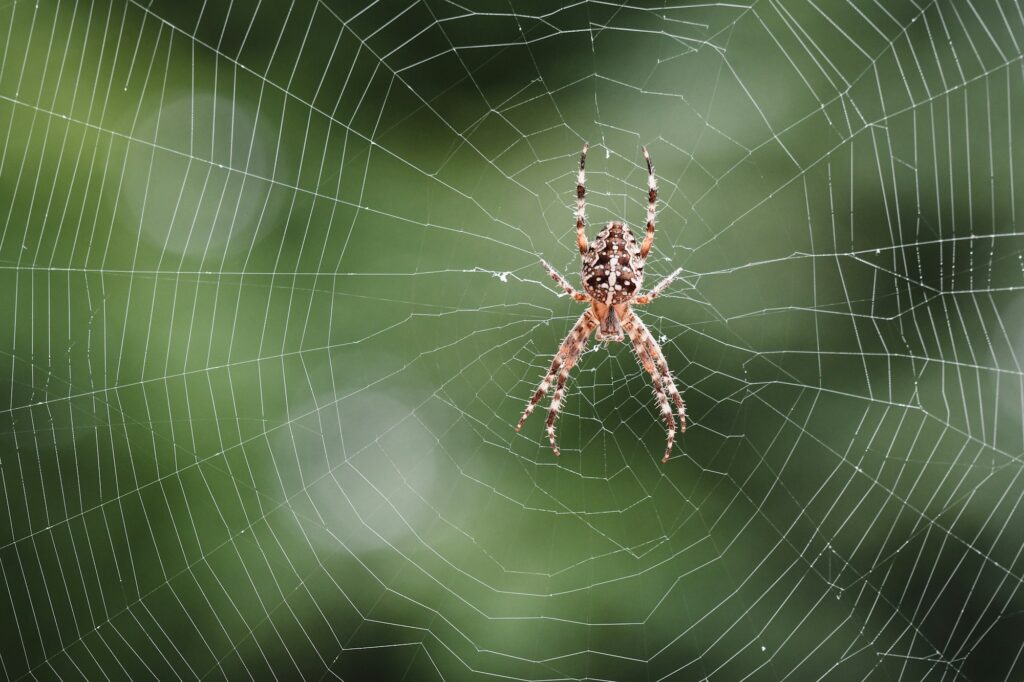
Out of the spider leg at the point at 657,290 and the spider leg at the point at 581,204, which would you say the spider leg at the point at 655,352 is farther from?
the spider leg at the point at 581,204

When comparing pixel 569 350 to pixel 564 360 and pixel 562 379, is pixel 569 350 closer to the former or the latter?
pixel 564 360

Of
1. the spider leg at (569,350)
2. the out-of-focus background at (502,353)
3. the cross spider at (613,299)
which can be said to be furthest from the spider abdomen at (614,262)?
the out-of-focus background at (502,353)

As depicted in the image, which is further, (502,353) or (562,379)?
Result: (502,353)

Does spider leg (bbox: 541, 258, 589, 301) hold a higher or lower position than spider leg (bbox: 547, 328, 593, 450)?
higher

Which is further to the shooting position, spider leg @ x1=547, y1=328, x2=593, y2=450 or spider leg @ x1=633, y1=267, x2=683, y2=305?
spider leg @ x1=547, y1=328, x2=593, y2=450

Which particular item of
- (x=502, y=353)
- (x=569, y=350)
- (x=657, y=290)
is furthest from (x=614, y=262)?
(x=502, y=353)

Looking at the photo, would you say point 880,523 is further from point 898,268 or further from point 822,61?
point 822,61

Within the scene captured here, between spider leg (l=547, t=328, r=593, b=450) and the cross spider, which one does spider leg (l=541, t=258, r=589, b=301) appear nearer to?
the cross spider

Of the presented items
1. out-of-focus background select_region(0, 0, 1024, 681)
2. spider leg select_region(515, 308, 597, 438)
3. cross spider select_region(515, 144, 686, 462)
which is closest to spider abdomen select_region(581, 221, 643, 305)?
cross spider select_region(515, 144, 686, 462)
